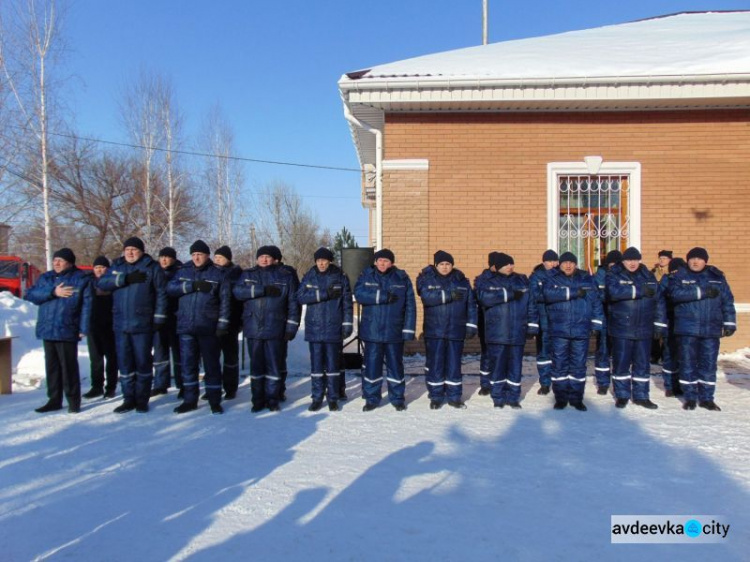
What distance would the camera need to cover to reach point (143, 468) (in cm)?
410

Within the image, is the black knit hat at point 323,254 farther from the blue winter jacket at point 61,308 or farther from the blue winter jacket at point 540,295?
the blue winter jacket at point 61,308

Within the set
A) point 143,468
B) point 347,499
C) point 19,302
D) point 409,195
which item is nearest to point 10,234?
point 19,302

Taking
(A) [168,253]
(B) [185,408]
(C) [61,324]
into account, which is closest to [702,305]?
(B) [185,408]

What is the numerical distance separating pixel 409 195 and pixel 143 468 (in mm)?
6142

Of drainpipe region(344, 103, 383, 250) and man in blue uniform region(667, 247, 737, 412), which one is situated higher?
drainpipe region(344, 103, 383, 250)

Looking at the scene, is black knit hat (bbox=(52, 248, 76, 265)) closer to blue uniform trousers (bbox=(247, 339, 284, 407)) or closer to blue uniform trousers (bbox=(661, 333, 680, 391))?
blue uniform trousers (bbox=(247, 339, 284, 407))

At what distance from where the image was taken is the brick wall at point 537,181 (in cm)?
898

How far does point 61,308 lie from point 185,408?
1.73 m

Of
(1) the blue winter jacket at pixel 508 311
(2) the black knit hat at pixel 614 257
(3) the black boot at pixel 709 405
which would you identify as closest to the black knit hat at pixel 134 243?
(1) the blue winter jacket at pixel 508 311

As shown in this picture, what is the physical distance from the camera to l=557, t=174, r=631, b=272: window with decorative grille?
9172 mm

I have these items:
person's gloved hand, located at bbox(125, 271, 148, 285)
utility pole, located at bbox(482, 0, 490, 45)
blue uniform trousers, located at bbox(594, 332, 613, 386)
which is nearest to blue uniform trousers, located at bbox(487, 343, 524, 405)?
blue uniform trousers, located at bbox(594, 332, 613, 386)

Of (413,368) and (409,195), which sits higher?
(409,195)

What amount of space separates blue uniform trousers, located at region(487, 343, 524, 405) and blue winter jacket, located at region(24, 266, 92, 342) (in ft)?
14.9

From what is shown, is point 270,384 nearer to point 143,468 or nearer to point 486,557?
point 143,468
